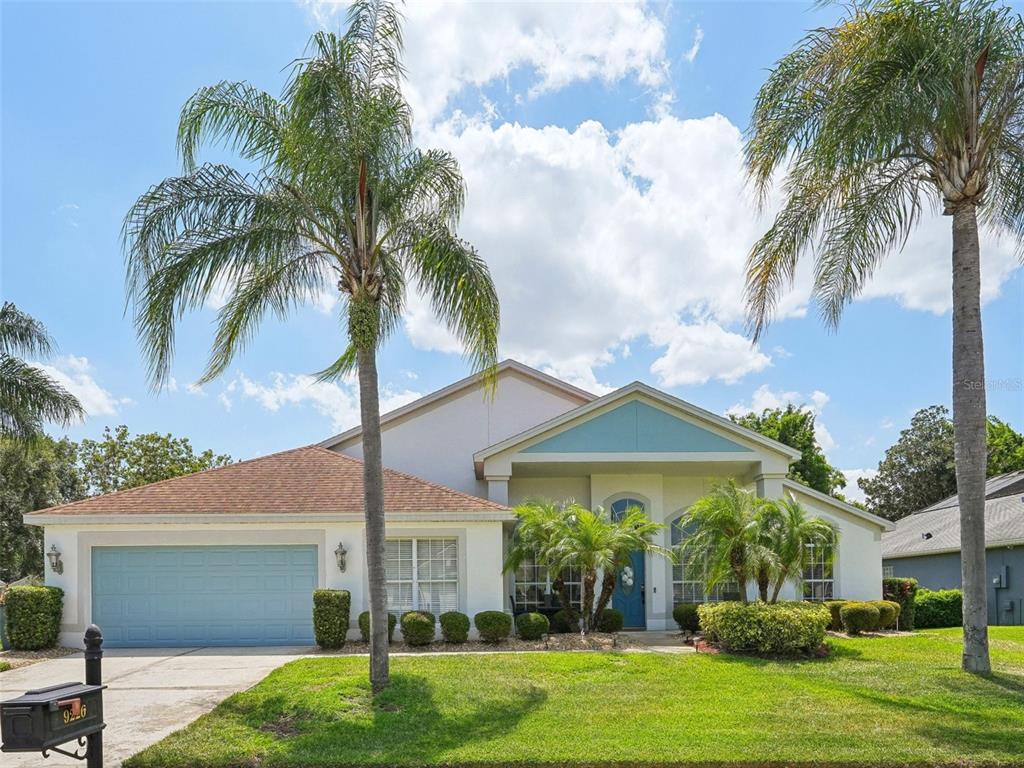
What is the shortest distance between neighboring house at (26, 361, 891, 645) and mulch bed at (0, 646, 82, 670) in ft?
1.40

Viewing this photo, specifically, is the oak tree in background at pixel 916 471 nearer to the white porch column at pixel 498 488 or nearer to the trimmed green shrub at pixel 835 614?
the trimmed green shrub at pixel 835 614

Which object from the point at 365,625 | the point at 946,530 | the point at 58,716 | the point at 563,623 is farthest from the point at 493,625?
the point at 946,530

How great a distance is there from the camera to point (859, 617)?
17562 millimetres

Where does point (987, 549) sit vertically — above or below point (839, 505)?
below

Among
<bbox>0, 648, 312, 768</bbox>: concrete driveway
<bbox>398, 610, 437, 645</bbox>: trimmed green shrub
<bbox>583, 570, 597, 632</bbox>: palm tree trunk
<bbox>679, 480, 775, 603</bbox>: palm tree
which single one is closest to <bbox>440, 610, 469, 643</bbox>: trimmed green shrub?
<bbox>398, 610, 437, 645</bbox>: trimmed green shrub

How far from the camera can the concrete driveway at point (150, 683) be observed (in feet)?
29.2

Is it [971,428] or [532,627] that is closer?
[971,428]

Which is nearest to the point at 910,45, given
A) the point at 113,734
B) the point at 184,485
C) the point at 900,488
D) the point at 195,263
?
the point at 195,263

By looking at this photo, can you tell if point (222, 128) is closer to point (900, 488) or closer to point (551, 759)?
point (551, 759)

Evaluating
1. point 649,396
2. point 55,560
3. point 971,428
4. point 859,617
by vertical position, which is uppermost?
point 649,396

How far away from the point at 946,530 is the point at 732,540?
15.9 meters

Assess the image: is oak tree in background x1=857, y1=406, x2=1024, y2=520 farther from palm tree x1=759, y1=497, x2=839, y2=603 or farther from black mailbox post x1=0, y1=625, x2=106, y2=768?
black mailbox post x1=0, y1=625, x2=106, y2=768

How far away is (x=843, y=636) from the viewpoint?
17.5 metres

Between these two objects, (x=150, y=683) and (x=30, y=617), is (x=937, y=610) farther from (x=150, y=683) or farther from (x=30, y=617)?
(x=30, y=617)
